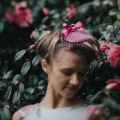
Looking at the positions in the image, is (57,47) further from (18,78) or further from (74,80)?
(18,78)

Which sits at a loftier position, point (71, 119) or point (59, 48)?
point (59, 48)

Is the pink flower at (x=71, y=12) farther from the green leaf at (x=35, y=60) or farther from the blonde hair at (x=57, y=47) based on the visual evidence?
Result: the blonde hair at (x=57, y=47)

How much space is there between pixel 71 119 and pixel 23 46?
8.05 feet

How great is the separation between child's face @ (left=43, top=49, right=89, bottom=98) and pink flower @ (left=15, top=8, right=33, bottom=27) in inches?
96.9

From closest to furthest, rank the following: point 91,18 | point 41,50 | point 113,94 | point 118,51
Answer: point 113,94, point 41,50, point 118,51, point 91,18

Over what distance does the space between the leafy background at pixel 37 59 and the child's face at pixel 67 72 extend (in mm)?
125

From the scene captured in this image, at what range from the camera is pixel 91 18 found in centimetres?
485

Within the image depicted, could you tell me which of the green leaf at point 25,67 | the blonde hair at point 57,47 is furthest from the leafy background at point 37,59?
the blonde hair at point 57,47

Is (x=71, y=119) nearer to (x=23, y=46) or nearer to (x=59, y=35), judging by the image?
(x=59, y=35)

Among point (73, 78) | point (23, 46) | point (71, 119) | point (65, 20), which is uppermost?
point (73, 78)

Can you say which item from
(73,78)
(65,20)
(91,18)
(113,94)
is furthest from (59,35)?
(91,18)

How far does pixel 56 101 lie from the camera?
2701mm

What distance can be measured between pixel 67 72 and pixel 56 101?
8.4 inches

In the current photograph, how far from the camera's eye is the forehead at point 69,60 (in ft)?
8.46
